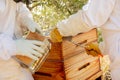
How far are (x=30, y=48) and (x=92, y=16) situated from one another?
15.9 inches

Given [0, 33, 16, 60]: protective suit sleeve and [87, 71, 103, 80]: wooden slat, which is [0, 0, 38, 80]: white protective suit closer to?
[0, 33, 16, 60]: protective suit sleeve

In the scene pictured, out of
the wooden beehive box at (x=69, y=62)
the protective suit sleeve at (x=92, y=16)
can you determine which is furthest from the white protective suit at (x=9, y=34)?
the protective suit sleeve at (x=92, y=16)

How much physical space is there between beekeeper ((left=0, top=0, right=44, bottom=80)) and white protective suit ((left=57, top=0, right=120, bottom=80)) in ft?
0.97

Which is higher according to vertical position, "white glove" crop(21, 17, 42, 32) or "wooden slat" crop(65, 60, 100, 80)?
"white glove" crop(21, 17, 42, 32)

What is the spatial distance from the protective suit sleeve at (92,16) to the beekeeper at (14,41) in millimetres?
235

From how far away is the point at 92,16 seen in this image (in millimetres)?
1612

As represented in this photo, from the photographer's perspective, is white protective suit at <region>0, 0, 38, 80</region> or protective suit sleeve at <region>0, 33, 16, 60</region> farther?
white protective suit at <region>0, 0, 38, 80</region>

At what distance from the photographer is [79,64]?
2.11 meters

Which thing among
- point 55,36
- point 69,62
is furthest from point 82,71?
point 55,36

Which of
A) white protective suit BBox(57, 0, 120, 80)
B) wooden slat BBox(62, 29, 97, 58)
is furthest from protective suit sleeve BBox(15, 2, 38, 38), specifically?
white protective suit BBox(57, 0, 120, 80)

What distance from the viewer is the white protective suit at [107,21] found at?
1.58 meters

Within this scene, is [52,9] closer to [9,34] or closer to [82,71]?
[82,71]

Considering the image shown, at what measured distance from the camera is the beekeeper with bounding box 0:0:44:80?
1578mm

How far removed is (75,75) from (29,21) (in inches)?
20.7
